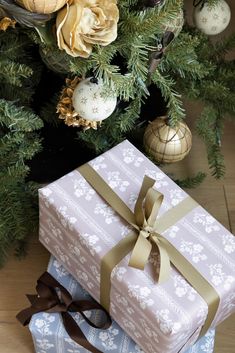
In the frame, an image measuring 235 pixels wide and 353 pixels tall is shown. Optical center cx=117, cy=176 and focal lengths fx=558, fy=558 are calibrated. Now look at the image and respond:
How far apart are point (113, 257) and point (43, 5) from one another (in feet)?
1.10

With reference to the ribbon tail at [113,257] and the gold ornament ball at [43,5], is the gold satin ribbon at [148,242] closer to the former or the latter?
the ribbon tail at [113,257]

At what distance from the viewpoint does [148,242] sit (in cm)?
75

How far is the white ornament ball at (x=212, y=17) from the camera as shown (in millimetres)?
907

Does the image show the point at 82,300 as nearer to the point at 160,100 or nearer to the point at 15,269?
the point at 15,269

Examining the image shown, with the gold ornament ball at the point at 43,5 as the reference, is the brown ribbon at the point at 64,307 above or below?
below

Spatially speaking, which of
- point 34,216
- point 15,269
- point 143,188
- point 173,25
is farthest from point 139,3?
point 15,269

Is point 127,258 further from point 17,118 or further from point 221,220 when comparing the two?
point 221,220

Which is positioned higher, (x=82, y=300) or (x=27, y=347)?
(x=82, y=300)

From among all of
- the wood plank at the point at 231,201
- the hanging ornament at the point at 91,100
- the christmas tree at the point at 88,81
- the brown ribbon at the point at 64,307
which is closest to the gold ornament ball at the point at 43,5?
the christmas tree at the point at 88,81

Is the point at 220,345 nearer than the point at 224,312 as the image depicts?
No

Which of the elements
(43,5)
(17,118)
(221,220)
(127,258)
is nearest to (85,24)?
(43,5)

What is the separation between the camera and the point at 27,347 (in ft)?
3.07

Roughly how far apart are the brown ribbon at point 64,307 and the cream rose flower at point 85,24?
0.37 metres

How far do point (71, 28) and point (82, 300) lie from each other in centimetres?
41
